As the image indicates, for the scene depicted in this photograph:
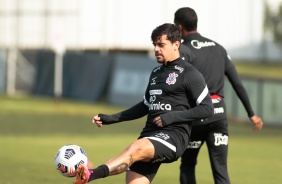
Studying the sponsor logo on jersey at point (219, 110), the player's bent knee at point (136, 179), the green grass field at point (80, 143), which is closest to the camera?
the player's bent knee at point (136, 179)

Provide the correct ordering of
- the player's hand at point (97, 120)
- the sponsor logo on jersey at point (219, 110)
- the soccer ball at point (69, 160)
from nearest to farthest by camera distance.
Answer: the soccer ball at point (69, 160) < the player's hand at point (97, 120) < the sponsor logo on jersey at point (219, 110)

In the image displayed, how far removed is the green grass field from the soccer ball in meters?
4.60

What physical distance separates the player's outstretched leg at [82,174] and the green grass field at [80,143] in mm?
5219

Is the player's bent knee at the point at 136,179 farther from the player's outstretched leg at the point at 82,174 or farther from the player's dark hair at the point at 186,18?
the player's dark hair at the point at 186,18

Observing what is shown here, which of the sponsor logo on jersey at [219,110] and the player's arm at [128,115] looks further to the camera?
the sponsor logo on jersey at [219,110]

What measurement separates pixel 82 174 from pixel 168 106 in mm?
1420

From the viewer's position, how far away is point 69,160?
33.6ft

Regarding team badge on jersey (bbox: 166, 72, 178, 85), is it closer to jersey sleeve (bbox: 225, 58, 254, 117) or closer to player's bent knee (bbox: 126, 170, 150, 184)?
player's bent knee (bbox: 126, 170, 150, 184)

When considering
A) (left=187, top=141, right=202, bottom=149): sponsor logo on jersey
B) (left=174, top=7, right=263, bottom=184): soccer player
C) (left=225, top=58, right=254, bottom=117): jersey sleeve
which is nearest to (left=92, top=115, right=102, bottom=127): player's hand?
(left=174, top=7, right=263, bottom=184): soccer player

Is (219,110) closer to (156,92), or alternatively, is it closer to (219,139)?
(219,139)

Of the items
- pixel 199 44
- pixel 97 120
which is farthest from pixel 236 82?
pixel 97 120

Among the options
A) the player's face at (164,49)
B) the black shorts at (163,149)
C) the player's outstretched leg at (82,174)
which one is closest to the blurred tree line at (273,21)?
the player's face at (164,49)

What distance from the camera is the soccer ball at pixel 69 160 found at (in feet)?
33.6

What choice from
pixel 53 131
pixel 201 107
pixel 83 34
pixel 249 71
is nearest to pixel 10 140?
pixel 53 131
